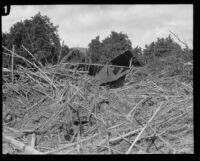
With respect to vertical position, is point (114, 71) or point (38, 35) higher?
point (38, 35)

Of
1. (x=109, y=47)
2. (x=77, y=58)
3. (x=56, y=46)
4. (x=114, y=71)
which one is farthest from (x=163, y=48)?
(x=56, y=46)

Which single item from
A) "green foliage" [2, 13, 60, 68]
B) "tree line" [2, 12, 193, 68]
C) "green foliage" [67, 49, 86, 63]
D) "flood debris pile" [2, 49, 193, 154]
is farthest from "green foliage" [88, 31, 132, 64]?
"flood debris pile" [2, 49, 193, 154]

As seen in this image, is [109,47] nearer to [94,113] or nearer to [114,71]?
[114,71]

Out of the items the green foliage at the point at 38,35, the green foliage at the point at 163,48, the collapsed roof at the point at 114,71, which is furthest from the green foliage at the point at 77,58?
the green foliage at the point at 38,35

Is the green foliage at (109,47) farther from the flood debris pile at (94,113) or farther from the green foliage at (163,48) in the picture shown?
the flood debris pile at (94,113)

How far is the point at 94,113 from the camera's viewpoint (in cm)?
304

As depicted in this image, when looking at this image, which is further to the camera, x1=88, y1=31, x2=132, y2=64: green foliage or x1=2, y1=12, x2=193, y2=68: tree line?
x1=88, y1=31, x2=132, y2=64: green foliage

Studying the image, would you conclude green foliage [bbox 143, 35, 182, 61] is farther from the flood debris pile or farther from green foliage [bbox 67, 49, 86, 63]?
green foliage [bbox 67, 49, 86, 63]

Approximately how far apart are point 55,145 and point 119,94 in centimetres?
100

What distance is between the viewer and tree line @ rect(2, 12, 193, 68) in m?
5.01

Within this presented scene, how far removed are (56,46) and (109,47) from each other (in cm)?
219

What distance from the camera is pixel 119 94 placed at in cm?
349
